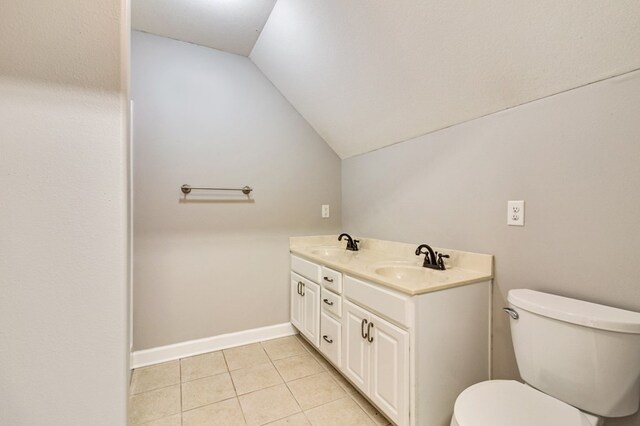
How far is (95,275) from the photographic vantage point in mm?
819

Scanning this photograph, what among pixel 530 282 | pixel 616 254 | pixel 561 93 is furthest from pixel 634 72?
pixel 530 282

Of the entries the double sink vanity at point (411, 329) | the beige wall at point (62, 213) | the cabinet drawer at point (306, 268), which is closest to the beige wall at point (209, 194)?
the cabinet drawer at point (306, 268)

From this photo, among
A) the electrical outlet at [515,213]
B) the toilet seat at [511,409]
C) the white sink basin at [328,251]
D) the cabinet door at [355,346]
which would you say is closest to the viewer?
the toilet seat at [511,409]

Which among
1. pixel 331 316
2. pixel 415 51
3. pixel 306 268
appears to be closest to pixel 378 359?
pixel 331 316

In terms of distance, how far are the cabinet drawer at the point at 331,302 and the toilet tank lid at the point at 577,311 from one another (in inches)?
36.1

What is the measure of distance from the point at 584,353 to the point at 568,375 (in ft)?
0.36

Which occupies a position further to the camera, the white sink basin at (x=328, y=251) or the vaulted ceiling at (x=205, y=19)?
the white sink basin at (x=328, y=251)

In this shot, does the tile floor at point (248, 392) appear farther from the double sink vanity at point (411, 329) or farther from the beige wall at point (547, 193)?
the beige wall at point (547, 193)

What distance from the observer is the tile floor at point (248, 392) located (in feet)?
4.95

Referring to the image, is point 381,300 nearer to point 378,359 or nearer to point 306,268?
point 378,359

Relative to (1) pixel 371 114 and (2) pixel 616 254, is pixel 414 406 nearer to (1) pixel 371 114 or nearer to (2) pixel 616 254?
(2) pixel 616 254

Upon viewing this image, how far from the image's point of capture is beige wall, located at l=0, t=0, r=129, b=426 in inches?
30.0

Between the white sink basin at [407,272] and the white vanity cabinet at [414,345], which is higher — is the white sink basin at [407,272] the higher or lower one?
the higher one

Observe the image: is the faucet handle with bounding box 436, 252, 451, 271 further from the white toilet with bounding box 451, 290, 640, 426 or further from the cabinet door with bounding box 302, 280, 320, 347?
the cabinet door with bounding box 302, 280, 320, 347
